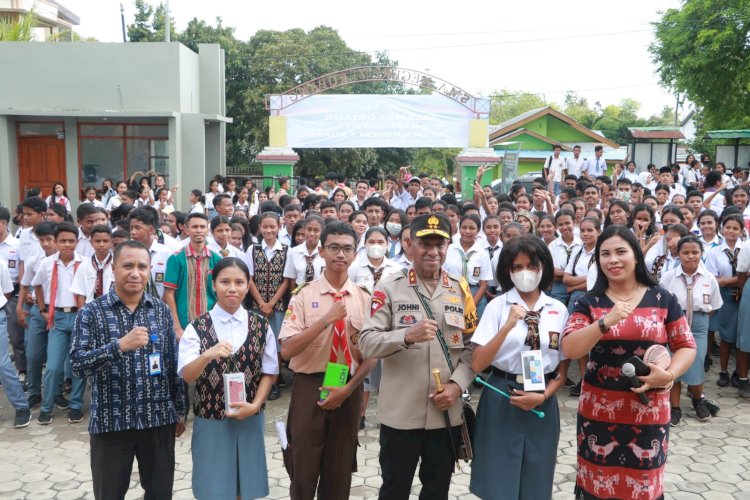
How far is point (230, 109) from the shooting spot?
99.3 feet

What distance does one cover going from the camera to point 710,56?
24.3 meters

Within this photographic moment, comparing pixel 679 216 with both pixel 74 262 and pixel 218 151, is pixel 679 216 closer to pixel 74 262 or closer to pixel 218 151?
pixel 74 262

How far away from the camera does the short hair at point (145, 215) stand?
6359 mm

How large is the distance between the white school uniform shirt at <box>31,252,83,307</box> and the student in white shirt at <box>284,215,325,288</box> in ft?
6.34

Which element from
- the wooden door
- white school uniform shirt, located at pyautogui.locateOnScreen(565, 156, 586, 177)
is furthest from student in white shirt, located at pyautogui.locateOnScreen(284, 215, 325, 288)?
the wooden door

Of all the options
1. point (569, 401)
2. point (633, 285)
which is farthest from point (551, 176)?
point (633, 285)

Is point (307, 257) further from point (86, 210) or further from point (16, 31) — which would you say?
point (16, 31)

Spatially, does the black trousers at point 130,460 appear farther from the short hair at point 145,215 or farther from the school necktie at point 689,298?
the school necktie at point 689,298

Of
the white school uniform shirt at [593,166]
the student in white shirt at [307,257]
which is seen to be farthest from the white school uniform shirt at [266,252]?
the white school uniform shirt at [593,166]

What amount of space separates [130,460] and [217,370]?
2.18 ft

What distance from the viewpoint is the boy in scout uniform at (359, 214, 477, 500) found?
11.7 ft

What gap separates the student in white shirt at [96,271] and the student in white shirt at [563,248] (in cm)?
432

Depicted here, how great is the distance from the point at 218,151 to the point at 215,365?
17.8 metres

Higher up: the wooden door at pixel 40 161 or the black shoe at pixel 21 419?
the wooden door at pixel 40 161
